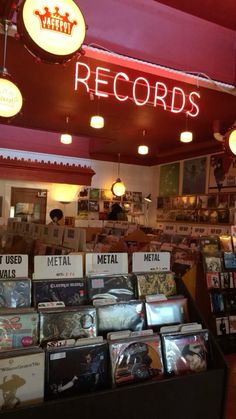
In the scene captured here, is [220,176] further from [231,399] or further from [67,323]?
[67,323]

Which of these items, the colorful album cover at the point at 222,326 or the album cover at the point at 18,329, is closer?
the album cover at the point at 18,329

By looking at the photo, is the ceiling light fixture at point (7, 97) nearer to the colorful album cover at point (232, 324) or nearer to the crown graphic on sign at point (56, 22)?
the crown graphic on sign at point (56, 22)

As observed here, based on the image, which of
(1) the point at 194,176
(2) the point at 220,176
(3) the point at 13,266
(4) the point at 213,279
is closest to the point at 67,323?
(3) the point at 13,266

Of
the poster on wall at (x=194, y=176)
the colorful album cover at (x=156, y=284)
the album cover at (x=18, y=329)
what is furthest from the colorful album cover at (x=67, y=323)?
the poster on wall at (x=194, y=176)

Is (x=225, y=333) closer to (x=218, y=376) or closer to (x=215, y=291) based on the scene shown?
Result: (x=215, y=291)

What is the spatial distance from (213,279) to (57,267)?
243 cm

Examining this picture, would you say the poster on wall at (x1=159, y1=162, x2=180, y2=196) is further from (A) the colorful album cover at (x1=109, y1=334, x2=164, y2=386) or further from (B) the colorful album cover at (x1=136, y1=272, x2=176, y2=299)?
(A) the colorful album cover at (x1=109, y1=334, x2=164, y2=386)

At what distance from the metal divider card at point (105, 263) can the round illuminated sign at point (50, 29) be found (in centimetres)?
117

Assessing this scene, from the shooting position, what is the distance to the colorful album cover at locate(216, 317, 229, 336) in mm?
3770

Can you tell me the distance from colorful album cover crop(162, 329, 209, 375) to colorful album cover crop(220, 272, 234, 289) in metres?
2.16

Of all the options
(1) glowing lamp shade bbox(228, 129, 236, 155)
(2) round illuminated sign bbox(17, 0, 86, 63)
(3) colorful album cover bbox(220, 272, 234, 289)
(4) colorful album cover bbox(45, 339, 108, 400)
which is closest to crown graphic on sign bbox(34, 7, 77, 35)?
(2) round illuminated sign bbox(17, 0, 86, 63)

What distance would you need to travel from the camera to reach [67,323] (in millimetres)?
1733

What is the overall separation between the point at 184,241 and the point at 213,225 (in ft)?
11.4

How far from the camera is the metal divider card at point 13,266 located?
1801 mm
